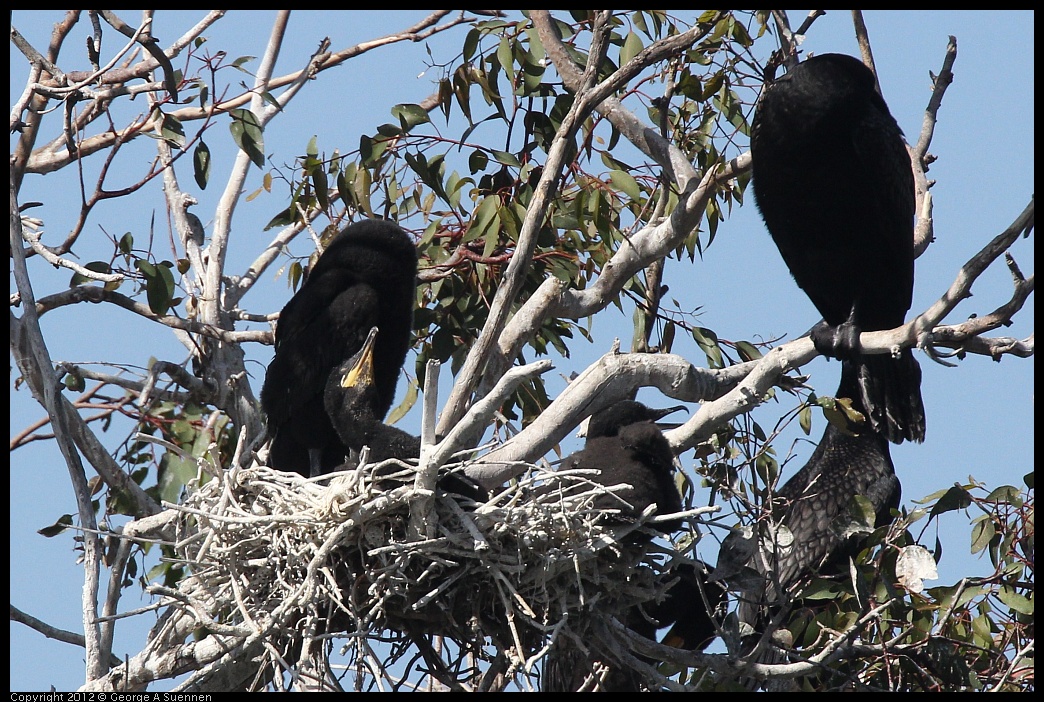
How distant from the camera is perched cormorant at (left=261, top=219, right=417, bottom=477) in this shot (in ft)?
17.5

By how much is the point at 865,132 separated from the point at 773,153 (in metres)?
0.43

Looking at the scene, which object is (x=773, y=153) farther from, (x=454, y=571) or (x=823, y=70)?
(x=454, y=571)

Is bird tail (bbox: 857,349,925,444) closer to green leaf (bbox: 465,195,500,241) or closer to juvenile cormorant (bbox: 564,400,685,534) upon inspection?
juvenile cormorant (bbox: 564,400,685,534)

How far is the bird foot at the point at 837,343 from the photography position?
5.44 meters

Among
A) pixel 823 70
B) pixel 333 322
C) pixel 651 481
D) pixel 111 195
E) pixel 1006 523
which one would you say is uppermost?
pixel 823 70

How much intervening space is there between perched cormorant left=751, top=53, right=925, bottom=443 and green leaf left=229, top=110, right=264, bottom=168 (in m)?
2.36

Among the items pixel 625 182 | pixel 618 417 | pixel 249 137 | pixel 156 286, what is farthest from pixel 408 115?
pixel 618 417

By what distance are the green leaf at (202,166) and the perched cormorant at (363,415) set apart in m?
1.31

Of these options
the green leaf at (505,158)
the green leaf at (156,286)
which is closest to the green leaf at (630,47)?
the green leaf at (505,158)

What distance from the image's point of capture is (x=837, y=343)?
5.45m

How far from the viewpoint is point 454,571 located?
4414mm

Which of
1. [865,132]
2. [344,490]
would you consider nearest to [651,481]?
[344,490]

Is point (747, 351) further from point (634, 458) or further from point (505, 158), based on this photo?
point (505, 158)

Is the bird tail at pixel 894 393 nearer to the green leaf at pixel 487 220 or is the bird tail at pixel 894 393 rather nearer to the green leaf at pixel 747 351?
the green leaf at pixel 747 351
